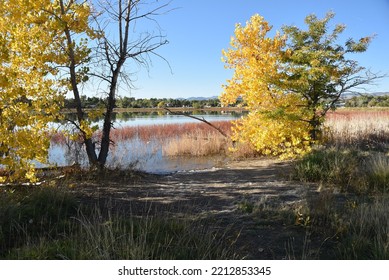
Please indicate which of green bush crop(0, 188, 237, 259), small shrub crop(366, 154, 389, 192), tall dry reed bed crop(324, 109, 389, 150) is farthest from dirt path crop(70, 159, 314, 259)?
tall dry reed bed crop(324, 109, 389, 150)

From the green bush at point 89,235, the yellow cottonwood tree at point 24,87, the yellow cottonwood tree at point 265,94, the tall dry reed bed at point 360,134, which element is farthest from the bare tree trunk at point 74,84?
the tall dry reed bed at point 360,134

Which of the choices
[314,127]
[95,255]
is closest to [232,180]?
[314,127]

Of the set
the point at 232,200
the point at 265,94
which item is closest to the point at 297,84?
the point at 265,94

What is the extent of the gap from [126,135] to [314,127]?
11.9 m

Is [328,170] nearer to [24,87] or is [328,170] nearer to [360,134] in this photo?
[24,87]

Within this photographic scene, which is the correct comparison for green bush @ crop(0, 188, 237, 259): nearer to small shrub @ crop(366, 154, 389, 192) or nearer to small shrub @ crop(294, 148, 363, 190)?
small shrub @ crop(294, 148, 363, 190)

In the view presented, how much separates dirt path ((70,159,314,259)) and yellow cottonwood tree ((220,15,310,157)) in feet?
3.73

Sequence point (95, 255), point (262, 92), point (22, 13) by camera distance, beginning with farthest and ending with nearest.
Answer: point (262, 92) < point (22, 13) < point (95, 255)

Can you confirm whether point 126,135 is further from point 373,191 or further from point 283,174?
point 373,191

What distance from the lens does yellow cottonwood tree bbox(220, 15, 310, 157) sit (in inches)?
344

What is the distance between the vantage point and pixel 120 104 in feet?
25.6

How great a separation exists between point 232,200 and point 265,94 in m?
4.76

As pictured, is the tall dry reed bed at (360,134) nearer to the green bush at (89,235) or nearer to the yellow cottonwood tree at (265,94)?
the yellow cottonwood tree at (265,94)

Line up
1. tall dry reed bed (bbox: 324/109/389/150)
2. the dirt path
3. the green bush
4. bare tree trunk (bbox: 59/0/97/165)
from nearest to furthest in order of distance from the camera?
1. the green bush
2. the dirt path
3. bare tree trunk (bbox: 59/0/97/165)
4. tall dry reed bed (bbox: 324/109/389/150)
